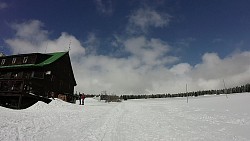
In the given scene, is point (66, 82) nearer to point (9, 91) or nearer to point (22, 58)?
point (22, 58)

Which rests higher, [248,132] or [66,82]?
[66,82]

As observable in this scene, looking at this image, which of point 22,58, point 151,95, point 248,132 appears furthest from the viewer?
point 151,95

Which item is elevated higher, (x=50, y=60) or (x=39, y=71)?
(x=50, y=60)

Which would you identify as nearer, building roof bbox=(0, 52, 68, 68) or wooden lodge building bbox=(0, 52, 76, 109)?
wooden lodge building bbox=(0, 52, 76, 109)

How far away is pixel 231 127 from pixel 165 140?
5.14 meters

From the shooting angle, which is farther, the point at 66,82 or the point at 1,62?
the point at 66,82

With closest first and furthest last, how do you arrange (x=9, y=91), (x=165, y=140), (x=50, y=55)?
1. (x=165, y=140)
2. (x=9, y=91)
3. (x=50, y=55)

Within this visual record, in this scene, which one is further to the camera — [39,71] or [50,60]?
[50,60]

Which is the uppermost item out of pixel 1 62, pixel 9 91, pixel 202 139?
pixel 1 62

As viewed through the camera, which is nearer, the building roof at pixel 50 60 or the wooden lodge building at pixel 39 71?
the wooden lodge building at pixel 39 71

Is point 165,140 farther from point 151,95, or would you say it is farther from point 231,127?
point 151,95

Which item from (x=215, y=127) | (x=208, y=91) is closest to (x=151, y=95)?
(x=208, y=91)

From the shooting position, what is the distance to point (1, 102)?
3098 cm

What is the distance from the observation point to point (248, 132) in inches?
414
